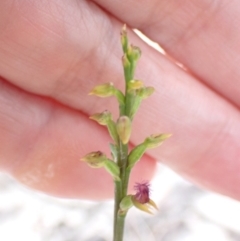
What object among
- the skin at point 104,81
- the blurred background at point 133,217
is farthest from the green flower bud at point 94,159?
the blurred background at point 133,217

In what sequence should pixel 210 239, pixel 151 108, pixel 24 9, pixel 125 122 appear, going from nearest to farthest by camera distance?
pixel 125 122, pixel 24 9, pixel 151 108, pixel 210 239

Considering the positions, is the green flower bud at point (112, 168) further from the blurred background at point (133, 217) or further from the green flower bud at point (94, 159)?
the blurred background at point (133, 217)

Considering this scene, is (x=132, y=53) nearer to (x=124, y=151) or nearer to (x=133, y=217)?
(x=124, y=151)

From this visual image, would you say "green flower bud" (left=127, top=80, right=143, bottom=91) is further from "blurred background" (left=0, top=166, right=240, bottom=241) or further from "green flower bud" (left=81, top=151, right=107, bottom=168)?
"blurred background" (left=0, top=166, right=240, bottom=241)

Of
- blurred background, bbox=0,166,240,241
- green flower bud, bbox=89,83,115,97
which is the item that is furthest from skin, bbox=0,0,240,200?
green flower bud, bbox=89,83,115,97

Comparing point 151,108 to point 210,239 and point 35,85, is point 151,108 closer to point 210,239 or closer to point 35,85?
point 35,85

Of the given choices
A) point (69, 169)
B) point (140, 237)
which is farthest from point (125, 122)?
point (140, 237)
